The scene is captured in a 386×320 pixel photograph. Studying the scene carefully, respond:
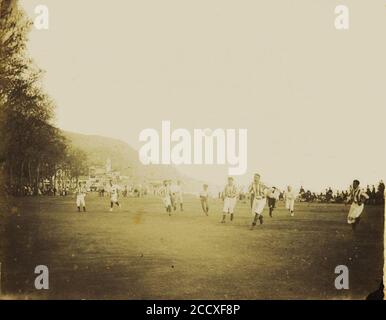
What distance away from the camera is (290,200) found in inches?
212

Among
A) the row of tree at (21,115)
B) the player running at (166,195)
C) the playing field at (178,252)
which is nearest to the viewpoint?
the playing field at (178,252)

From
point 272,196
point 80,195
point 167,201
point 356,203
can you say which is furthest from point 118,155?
point 356,203

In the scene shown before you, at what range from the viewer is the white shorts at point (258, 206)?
17.3 feet

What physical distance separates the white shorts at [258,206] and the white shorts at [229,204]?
0.67 ft

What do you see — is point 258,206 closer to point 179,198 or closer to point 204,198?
point 204,198

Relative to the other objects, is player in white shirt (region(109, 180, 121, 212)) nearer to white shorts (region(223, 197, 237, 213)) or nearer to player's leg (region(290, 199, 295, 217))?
white shorts (region(223, 197, 237, 213))

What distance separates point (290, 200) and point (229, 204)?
0.67 metres

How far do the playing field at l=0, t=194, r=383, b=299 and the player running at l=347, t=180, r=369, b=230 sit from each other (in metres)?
0.06

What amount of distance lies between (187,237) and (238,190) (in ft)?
2.37

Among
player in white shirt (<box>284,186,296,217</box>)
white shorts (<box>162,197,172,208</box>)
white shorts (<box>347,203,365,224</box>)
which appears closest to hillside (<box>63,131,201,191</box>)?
white shorts (<box>162,197,172,208</box>)

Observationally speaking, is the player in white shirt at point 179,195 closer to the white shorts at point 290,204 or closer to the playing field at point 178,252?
the playing field at point 178,252

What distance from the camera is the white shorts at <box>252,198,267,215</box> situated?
17.3ft

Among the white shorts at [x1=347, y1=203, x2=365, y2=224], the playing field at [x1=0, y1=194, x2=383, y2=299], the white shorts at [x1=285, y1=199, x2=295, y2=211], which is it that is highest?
the white shorts at [x1=285, y1=199, x2=295, y2=211]

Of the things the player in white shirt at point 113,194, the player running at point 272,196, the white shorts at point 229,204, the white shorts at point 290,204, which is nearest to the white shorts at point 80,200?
the player in white shirt at point 113,194
